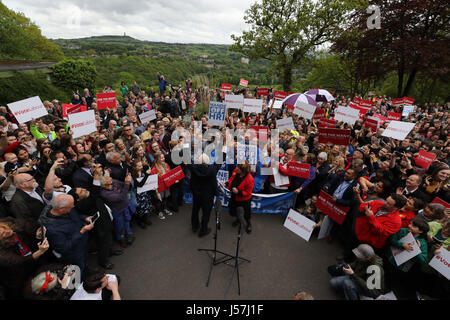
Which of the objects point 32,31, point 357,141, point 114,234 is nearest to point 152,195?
point 114,234

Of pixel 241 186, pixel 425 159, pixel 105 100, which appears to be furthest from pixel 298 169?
pixel 105 100

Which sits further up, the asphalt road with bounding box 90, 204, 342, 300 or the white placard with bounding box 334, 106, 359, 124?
the white placard with bounding box 334, 106, 359, 124

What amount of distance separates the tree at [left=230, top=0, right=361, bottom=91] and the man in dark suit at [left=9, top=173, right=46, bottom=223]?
20.9m

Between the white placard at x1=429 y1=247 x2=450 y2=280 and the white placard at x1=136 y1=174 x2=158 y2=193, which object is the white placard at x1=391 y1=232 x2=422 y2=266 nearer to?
the white placard at x1=429 y1=247 x2=450 y2=280

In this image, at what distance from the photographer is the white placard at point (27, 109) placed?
5810 mm

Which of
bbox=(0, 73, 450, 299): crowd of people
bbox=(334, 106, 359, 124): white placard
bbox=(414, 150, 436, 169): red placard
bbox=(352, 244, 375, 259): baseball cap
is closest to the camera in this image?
bbox=(0, 73, 450, 299): crowd of people

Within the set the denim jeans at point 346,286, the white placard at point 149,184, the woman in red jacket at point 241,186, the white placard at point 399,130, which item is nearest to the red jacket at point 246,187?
the woman in red jacket at point 241,186

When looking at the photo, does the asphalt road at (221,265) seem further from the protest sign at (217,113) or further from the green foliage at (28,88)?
the green foliage at (28,88)

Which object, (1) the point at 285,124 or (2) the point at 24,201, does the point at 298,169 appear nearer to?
(1) the point at 285,124

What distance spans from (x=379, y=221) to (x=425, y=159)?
3.53 m

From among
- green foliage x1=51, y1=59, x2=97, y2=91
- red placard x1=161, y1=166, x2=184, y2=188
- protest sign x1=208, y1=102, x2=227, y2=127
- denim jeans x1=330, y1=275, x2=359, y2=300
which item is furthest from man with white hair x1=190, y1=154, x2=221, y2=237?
green foliage x1=51, y1=59, x2=97, y2=91

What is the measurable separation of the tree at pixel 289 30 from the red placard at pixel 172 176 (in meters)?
18.5

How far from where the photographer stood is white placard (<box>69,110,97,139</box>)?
547cm

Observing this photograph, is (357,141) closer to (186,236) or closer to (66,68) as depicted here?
(186,236)
